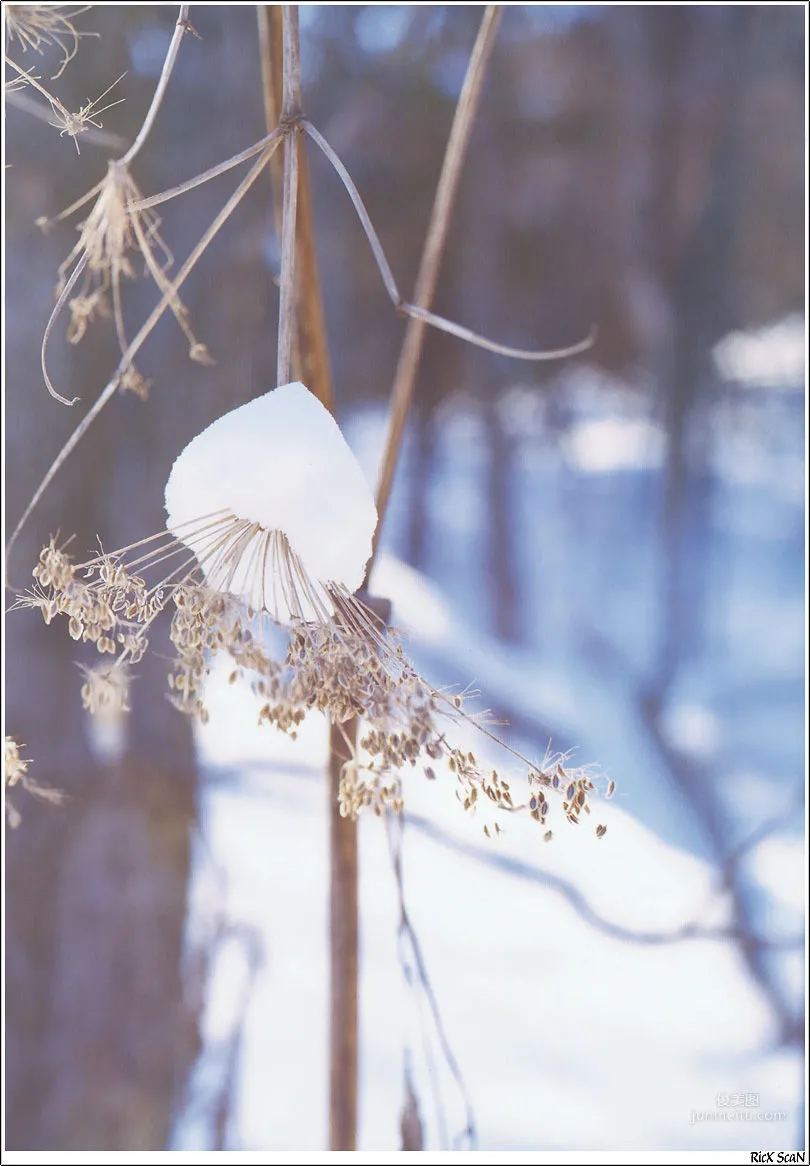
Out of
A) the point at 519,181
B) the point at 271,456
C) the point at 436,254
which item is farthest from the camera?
the point at 519,181

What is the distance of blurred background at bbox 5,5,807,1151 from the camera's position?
2.49 ft

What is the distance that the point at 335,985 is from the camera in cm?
79

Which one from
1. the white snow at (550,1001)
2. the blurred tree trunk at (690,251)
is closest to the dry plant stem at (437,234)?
the blurred tree trunk at (690,251)

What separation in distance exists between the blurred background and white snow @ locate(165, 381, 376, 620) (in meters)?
0.32

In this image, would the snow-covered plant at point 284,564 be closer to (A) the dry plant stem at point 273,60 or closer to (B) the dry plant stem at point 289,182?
(B) the dry plant stem at point 289,182

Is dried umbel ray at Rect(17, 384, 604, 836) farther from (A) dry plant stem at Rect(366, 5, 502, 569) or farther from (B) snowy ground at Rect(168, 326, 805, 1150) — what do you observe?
(B) snowy ground at Rect(168, 326, 805, 1150)

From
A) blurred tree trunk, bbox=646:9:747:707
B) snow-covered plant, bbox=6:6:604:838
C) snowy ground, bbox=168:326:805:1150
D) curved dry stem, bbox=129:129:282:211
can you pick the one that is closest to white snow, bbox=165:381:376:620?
snow-covered plant, bbox=6:6:604:838

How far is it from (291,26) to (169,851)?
2.40ft

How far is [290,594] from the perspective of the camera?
0.50 m

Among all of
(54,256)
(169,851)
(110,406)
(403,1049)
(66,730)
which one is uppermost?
(54,256)

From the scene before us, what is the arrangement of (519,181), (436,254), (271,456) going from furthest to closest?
(519,181) → (436,254) → (271,456)

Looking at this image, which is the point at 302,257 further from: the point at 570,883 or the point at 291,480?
the point at 570,883

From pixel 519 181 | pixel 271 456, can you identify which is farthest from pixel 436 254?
pixel 271 456

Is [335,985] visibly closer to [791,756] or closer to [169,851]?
[169,851]
